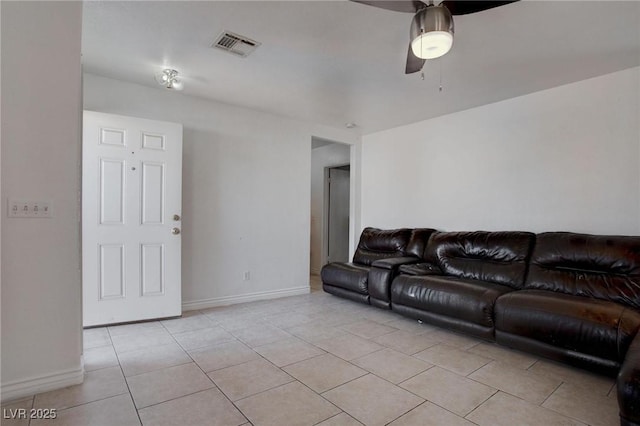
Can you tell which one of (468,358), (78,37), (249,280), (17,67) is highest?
(78,37)

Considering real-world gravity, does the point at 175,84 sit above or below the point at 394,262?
above

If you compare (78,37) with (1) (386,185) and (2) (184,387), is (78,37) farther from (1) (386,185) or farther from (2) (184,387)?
(1) (386,185)

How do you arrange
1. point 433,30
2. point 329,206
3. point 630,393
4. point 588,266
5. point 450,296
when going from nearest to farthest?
point 630,393
point 433,30
point 588,266
point 450,296
point 329,206

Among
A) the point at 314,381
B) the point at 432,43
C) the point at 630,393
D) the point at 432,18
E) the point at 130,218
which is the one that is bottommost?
the point at 314,381

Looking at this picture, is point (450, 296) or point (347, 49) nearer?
point (347, 49)

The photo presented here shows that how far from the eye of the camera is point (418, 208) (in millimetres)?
4371

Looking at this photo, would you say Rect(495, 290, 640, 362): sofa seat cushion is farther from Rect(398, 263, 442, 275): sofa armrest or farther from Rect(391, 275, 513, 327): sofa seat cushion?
Rect(398, 263, 442, 275): sofa armrest

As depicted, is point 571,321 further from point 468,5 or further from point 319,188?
point 319,188

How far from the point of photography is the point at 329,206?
612 cm

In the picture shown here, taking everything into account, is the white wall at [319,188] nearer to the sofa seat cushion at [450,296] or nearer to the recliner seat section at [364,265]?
the recliner seat section at [364,265]

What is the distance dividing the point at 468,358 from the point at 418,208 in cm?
229

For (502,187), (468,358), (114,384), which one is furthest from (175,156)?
(502,187)

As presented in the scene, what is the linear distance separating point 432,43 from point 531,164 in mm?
2308

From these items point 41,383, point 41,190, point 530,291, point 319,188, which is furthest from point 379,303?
point 319,188
